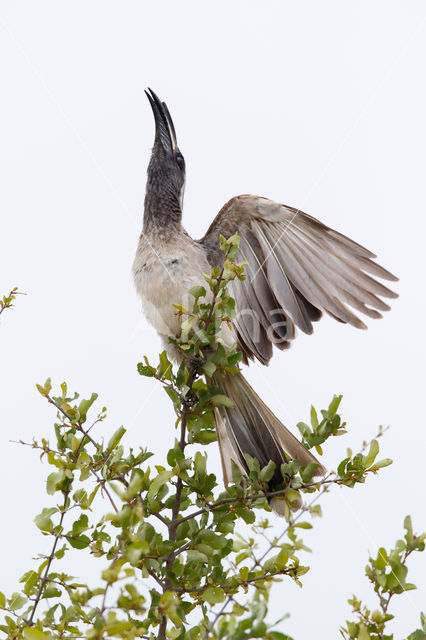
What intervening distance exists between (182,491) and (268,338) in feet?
4.38

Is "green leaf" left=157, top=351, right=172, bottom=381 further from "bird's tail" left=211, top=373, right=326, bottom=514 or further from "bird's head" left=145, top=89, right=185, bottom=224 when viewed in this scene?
"bird's head" left=145, top=89, right=185, bottom=224

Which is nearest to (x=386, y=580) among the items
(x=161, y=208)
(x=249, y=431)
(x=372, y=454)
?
(x=372, y=454)

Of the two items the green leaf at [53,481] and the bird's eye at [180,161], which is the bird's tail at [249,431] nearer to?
the green leaf at [53,481]

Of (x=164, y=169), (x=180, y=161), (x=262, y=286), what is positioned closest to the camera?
(x=262, y=286)

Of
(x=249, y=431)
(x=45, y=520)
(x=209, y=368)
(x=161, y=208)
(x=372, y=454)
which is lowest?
(x=45, y=520)

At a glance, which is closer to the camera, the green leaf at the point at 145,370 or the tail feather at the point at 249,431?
the green leaf at the point at 145,370

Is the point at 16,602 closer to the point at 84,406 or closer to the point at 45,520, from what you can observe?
the point at 45,520

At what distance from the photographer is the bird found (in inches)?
146

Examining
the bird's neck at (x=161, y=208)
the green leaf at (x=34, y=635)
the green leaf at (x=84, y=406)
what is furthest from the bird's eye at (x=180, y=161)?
the green leaf at (x=34, y=635)

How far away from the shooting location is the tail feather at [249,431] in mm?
3666

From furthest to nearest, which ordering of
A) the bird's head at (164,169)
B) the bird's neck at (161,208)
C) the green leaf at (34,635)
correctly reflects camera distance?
the bird's head at (164,169) < the bird's neck at (161,208) < the green leaf at (34,635)

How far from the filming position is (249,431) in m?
3.81

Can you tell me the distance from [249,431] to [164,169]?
2000mm

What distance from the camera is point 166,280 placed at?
396 centimetres
